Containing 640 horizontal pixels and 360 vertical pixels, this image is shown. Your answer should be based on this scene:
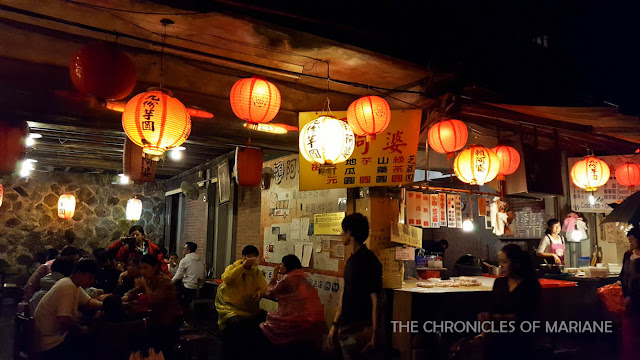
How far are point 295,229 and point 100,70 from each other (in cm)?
597

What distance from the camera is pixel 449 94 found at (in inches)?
316

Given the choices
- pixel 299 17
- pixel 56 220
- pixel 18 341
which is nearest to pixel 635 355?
pixel 299 17

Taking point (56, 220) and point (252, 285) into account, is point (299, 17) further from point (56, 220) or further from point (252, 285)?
point (56, 220)

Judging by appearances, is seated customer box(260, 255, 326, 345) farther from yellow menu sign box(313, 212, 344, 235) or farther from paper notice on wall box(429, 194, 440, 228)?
paper notice on wall box(429, 194, 440, 228)

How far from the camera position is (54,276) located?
26.4 ft

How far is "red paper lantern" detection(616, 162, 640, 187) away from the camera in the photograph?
10500 millimetres

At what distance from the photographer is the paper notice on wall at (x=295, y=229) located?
10.2 metres

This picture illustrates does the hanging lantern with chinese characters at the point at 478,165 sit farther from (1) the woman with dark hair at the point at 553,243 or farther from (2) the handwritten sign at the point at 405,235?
(1) the woman with dark hair at the point at 553,243

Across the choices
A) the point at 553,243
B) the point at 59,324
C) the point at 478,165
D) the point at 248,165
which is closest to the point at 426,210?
the point at 478,165

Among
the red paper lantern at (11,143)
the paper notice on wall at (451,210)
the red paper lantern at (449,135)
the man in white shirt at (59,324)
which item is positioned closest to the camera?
the man in white shirt at (59,324)

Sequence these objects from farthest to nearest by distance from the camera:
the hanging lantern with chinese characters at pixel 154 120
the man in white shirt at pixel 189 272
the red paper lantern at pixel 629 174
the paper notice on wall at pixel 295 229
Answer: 1. the man in white shirt at pixel 189 272
2. the red paper lantern at pixel 629 174
3. the paper notice on wall at pixel 295 229
4. the hanging lantern with chinese characters at pixel 154 120

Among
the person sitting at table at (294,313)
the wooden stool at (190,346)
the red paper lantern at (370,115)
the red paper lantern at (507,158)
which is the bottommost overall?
the wooden stool at (190,346)

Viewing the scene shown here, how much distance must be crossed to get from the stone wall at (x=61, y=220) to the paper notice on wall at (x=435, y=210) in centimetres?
1431

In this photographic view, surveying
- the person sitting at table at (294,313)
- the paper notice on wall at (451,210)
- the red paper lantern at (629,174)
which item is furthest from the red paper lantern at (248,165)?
the red paper lantern at (629,174)
